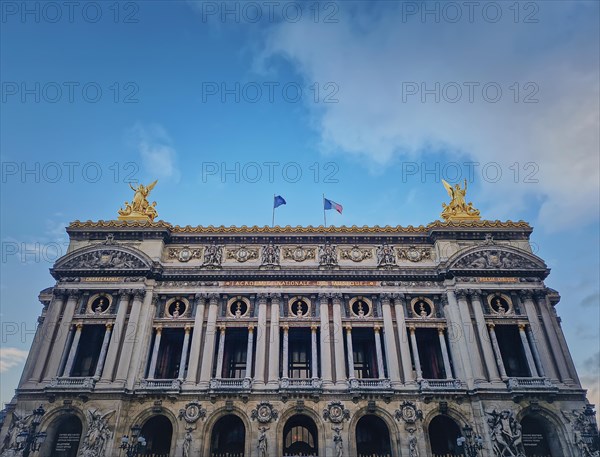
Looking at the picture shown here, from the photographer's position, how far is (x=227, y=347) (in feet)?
113

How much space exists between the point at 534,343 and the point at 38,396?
1388 inches

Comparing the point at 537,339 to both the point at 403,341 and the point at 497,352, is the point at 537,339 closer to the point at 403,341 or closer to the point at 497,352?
the point at 497,352

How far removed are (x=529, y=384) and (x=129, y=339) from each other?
28485 mm

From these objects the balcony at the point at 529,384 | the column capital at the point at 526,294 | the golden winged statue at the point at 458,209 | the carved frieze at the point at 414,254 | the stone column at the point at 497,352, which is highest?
the golden winged statue at the point at 458,209

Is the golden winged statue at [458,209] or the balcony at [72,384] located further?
the golden winged statue at [458,209]

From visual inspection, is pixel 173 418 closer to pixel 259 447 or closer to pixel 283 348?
pixel 259 447

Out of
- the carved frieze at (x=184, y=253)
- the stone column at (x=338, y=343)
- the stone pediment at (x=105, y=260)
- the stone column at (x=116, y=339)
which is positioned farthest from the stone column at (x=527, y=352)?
the stone column at (x=116, y=339)

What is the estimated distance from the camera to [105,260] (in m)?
35.1

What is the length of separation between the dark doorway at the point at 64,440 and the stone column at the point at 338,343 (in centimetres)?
1798

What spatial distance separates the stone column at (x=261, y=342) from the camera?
30983 millimetres

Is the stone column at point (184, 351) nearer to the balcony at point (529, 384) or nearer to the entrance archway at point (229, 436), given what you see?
the entrance archway at point (229, 436)

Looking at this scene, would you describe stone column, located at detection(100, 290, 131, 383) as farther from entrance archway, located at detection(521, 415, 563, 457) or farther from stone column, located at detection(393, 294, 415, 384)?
entrance archway, located at detection(521, 415, 563, 457)

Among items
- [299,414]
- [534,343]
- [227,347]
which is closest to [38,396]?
[227,347]

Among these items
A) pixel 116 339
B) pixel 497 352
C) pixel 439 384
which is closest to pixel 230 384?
pixel 116 339
